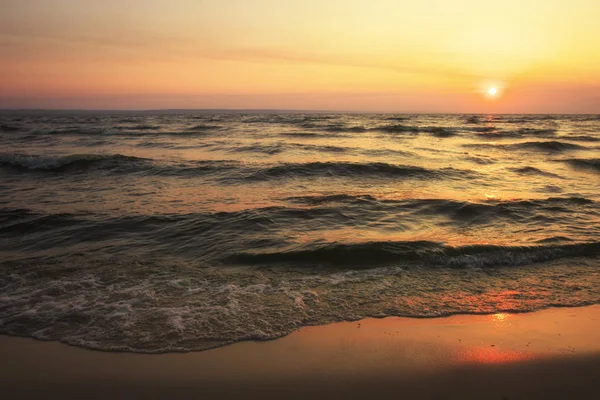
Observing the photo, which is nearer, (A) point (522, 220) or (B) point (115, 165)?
(A) point (522, 220)

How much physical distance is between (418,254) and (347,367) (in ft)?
12.7

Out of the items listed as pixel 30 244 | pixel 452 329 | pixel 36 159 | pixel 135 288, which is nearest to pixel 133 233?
pixel 30 244

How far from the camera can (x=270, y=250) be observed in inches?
302

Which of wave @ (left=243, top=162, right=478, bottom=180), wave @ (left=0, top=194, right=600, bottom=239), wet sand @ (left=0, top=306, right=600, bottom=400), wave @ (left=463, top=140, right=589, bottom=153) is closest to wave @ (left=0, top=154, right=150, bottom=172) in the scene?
wave @ (left=243, top=162, right=478, bottom=180)

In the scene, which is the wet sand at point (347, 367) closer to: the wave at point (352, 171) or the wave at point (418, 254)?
the wave at point (418, 254)

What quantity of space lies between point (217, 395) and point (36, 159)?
19779 millimetres

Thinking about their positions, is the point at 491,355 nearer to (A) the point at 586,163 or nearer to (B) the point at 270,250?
(B) the point at 270,250

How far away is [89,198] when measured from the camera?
12109 mm

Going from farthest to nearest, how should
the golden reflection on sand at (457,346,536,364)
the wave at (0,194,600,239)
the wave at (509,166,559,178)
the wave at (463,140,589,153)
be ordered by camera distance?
the wave at (463,140,589,153)
the wave at (509,166,559,178)
the wave at (0,194,600,239)
the golden reflection on sand at (457,346,536,364)

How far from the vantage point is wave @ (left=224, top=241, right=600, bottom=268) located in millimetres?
7191

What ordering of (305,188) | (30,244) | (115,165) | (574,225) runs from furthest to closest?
(115,165), (305,188), (574,225), (30,244)

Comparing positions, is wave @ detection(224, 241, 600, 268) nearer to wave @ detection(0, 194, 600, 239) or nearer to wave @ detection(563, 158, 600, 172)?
wave @ detection(0, 194, 600, 239)

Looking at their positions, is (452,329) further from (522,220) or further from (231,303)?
(522,220)

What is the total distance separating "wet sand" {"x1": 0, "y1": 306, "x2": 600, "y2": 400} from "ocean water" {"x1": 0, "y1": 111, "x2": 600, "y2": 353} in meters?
0.33
